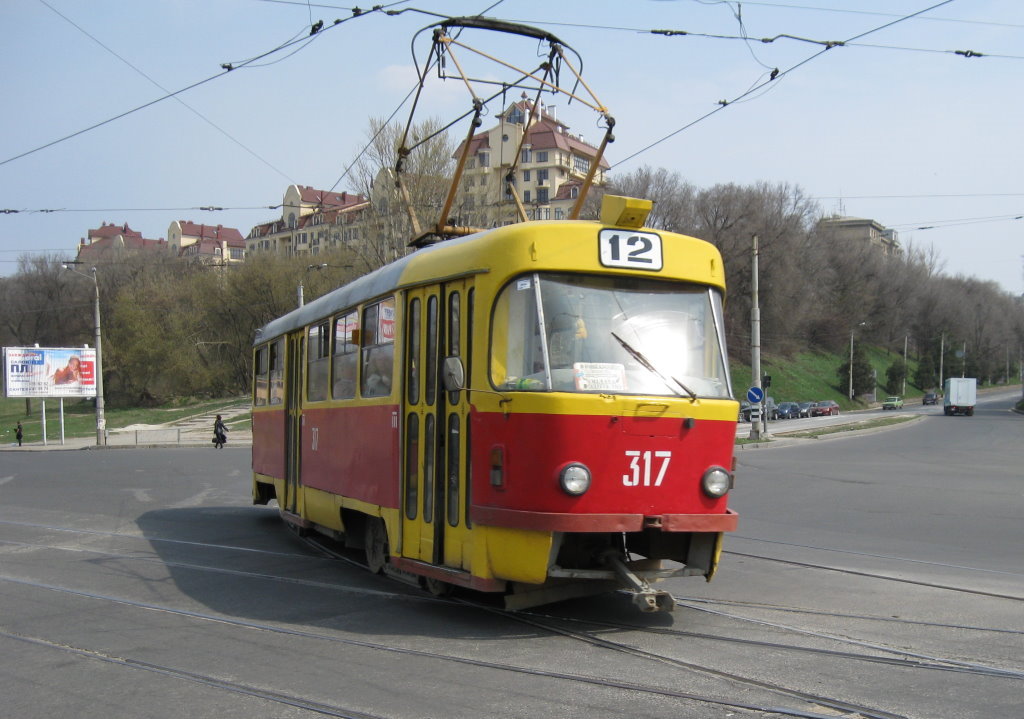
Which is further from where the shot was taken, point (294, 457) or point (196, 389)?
point (196, 389)

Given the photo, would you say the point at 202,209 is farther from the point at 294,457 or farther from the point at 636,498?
the point at 636,498

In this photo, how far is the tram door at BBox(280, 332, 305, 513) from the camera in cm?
1228

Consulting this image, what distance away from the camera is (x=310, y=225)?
325 feet

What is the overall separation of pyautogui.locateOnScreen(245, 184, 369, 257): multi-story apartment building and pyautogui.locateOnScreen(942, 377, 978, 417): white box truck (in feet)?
141

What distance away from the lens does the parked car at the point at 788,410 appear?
219 feet

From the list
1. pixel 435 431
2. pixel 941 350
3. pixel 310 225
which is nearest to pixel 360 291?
pixel 435 431

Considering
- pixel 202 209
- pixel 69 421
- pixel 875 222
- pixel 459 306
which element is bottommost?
pixel 69 421

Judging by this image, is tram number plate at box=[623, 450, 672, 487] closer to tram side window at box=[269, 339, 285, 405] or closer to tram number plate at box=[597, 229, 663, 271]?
tram number plate at box=[597, 229, 663, 271]

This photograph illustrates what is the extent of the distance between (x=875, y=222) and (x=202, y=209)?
5216 inches

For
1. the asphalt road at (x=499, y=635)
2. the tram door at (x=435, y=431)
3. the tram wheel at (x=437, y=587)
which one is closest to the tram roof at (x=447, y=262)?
the tram door at (x=435, y=431)

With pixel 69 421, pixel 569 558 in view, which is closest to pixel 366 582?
pixel 569 558

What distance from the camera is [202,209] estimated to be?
93.0 feet

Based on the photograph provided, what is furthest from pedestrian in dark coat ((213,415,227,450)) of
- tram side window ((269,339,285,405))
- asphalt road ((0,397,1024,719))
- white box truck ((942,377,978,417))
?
white box truck ((942,377,978,417))

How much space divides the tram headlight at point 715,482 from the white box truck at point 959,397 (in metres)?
66.3
